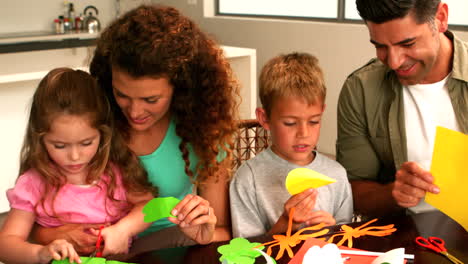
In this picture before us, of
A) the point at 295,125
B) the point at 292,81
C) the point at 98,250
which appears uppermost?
the point at 292,81

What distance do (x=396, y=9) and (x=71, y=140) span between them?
89 cm

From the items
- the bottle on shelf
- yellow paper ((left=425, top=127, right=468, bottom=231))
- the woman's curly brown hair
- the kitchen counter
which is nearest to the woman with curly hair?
the woman's curly brown hair

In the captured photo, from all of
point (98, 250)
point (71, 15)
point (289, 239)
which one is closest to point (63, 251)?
point (98, 250)

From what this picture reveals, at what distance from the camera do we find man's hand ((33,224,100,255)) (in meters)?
1.25

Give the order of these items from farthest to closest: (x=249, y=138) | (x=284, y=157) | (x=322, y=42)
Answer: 1. (x=322, y=42)
2. (x=249, y=138)
3. (x=284, y=157)

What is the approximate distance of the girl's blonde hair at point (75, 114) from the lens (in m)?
1.29

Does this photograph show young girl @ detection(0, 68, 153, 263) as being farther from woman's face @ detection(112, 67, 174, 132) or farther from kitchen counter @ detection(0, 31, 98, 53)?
kitchen counter @ detection(0, 31, 98, 53)

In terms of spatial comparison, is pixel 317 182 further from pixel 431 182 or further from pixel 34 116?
pixel 34 116

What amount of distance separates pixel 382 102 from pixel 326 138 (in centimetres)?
273

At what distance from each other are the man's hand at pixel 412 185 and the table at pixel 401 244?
5cm

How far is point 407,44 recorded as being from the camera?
4.76 ft

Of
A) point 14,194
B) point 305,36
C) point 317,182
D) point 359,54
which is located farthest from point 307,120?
point 305,36

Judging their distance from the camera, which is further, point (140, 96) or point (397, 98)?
point (397, 98)

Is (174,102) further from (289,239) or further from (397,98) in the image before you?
(397,98)
